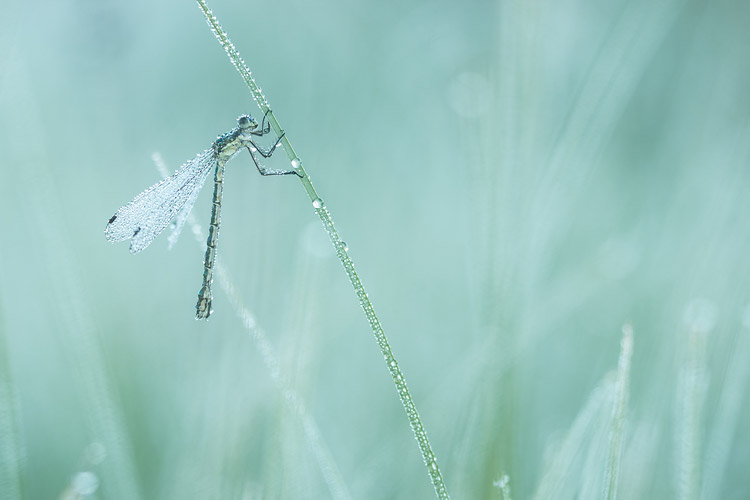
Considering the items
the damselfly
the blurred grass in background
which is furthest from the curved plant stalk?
the damselfly

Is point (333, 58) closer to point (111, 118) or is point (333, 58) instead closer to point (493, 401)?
point (111, 118)

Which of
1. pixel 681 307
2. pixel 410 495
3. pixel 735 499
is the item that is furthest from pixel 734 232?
pixel 410 495

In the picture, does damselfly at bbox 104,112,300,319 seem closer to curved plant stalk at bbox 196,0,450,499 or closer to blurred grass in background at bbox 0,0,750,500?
blurred grass in background at bbox 0,0,750,500

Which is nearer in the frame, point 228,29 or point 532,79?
point 532,79

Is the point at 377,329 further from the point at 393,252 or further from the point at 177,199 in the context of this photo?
the point at 393,252

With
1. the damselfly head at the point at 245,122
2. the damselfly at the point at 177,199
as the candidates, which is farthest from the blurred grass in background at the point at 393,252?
the damselfly head at the point at 245,122

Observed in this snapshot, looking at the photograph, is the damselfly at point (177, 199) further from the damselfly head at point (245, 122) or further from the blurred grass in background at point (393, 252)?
the blurred grass in background at point (393, 252)

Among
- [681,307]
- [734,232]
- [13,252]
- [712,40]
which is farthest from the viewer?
[712,40]

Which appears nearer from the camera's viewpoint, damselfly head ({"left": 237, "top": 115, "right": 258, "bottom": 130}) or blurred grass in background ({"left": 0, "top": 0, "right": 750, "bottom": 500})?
blurred grass in background ({"left": 0, "top": 0, "right": 750, "bottom": 500})
